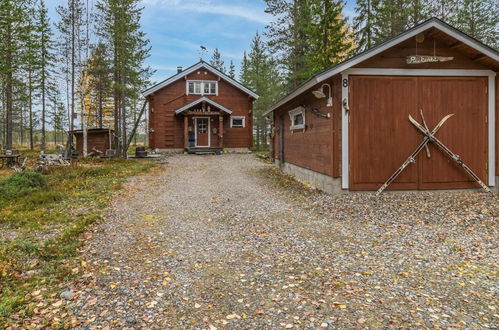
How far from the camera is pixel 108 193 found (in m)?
9.32

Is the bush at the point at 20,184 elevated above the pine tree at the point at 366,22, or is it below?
below

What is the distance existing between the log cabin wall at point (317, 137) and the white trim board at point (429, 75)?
14 centimetres

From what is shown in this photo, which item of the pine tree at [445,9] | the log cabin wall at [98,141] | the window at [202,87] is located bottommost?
the log cabin wall at [98,141]

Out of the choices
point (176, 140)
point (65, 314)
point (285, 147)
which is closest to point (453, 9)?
point (285, 147)

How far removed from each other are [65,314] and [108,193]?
6.62m

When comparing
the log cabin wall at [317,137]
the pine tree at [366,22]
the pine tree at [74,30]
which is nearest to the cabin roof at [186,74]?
the pine tree at [74,30]

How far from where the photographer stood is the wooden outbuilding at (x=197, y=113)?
Result: 22.4 metres

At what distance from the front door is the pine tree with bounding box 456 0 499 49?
1799cm

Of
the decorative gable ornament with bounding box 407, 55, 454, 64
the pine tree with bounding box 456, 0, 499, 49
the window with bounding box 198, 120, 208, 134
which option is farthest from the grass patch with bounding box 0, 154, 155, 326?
the pine tree with bounding box 456, 0, 499, 49

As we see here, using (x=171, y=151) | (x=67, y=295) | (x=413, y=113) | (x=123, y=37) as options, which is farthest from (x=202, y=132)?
(x=67, y=295)

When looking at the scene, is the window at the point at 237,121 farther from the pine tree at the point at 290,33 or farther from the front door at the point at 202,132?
the pine tree at the point at 290,33

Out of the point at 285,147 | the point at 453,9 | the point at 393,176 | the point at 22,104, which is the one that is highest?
the point at 453,9

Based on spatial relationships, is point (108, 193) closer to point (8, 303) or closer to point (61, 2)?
point (8, 303)

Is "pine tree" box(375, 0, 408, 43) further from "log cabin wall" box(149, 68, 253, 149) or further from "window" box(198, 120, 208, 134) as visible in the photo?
"window" box(198, 120, 208, 134)
